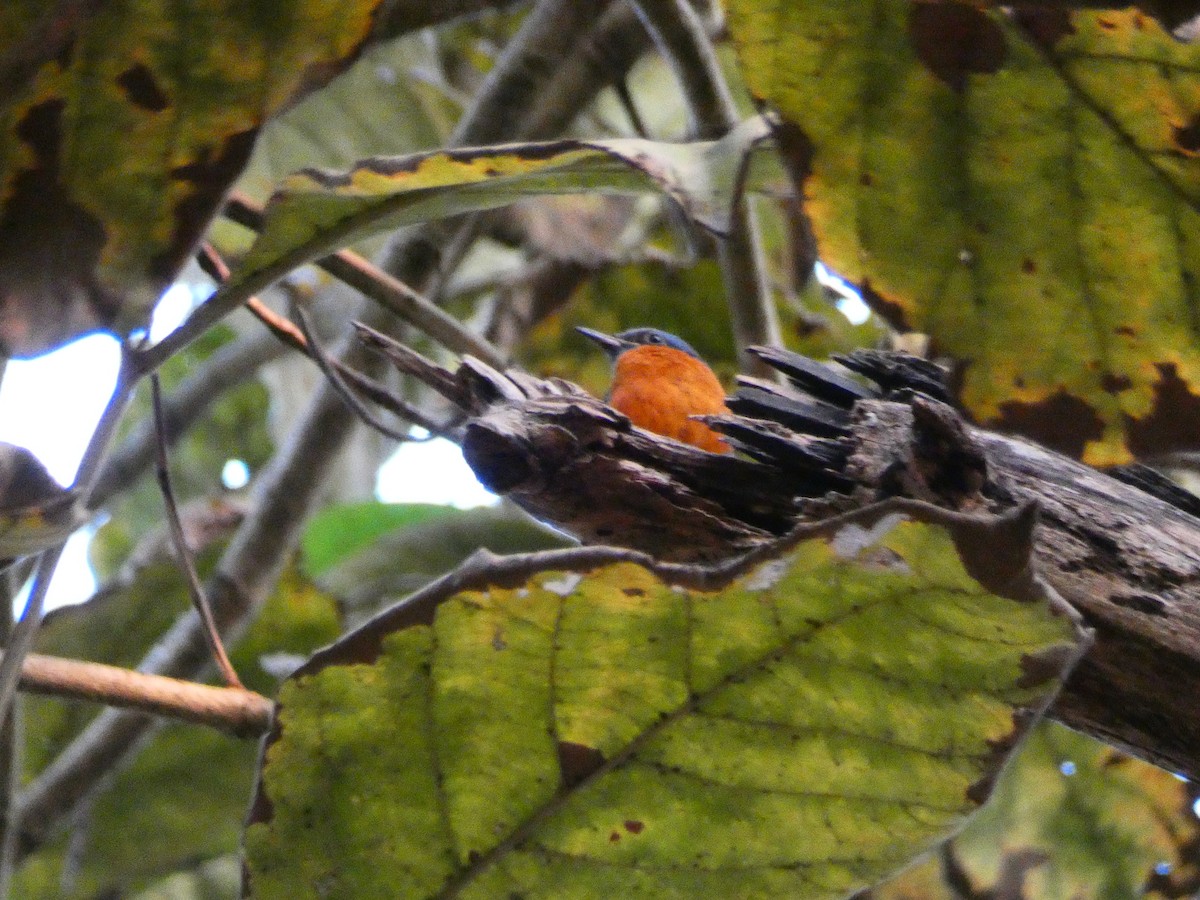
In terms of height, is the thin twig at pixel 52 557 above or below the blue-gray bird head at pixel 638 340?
above

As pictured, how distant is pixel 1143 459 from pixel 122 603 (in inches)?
104

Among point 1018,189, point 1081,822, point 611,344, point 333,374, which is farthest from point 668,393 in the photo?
point 1018,189

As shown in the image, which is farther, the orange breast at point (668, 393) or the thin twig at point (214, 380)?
the thin twig at point (214, 380)

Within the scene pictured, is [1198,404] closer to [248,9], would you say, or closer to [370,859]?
[370,859]

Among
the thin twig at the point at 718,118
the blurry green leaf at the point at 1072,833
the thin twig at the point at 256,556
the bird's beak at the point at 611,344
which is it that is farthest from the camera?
the bird's beak at the point at 611,344

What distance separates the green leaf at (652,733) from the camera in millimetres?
1245

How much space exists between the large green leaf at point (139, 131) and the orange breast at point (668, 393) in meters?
1.73

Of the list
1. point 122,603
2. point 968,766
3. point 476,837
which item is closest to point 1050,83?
point 968,766

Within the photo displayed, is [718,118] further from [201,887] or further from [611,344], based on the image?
[201,887]

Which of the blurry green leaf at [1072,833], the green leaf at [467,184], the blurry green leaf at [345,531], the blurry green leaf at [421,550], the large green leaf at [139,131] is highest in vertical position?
the large green leaf at [139,131]

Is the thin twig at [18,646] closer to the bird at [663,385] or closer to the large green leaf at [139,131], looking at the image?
the large green leaf at [139,131]

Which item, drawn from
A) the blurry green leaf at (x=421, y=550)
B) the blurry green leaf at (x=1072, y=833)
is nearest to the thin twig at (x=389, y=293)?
the blurry green leaf at (x=421, y=550)

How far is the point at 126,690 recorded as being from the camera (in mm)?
1526

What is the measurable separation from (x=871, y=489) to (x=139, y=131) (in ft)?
3.15
